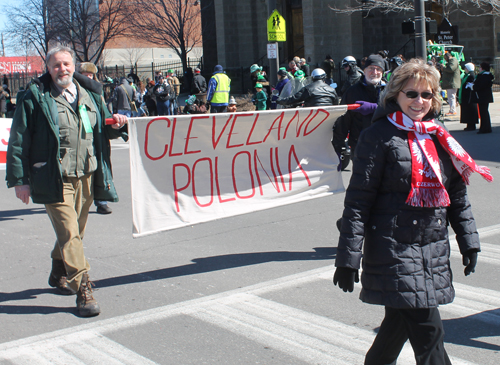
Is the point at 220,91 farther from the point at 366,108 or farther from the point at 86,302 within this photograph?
the point at 86,302

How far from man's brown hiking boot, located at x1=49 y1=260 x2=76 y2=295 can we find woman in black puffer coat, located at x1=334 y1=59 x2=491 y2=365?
2845mm

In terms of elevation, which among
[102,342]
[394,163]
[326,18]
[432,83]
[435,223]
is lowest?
[102,342]

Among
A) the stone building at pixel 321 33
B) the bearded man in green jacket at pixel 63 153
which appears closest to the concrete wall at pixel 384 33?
the stone building at pixel 321 33

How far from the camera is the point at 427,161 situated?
10.0ft

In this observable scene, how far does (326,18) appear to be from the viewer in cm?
2714

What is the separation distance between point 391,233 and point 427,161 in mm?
398

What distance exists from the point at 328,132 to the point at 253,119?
916 millimetres

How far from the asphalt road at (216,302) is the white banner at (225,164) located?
22.1 inches

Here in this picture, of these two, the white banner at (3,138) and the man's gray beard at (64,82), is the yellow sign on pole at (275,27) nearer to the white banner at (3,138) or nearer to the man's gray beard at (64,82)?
the white banner at (3,138)

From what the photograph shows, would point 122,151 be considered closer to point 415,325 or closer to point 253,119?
point 253,119

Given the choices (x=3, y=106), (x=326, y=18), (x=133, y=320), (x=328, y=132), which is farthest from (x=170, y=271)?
(x=326, y=18)

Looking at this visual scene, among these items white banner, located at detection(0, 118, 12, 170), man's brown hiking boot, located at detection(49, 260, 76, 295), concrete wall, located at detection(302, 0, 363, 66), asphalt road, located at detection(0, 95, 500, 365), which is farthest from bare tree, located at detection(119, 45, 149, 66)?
man's brown hiking boot, located at detection(49, 260, 76, 295)

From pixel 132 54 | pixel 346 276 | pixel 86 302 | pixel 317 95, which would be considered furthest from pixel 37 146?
pixel 132 54

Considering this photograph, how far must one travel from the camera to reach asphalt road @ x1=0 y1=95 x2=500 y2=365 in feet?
12.9
